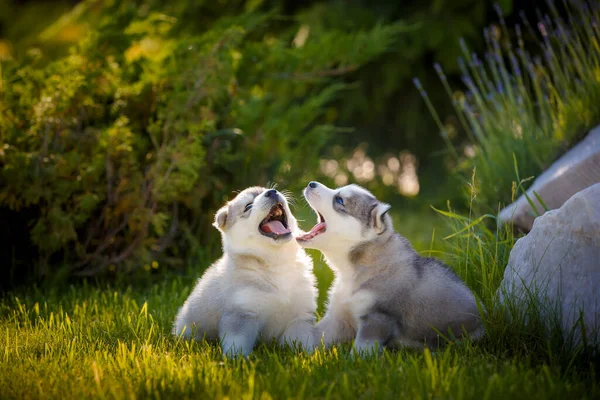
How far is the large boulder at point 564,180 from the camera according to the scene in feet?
16.0

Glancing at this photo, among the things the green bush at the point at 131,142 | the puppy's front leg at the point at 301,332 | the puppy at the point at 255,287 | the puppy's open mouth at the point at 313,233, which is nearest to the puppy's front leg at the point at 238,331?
→ the puppy at the point at 255,287

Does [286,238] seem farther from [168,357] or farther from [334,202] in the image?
[168,357]

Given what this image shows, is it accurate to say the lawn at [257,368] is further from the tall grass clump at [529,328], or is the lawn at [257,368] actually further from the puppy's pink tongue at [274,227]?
the puppy's pink tongue at [274,227]

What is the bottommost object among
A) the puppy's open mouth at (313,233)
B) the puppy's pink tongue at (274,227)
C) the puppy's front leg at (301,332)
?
the puppy's front leg at (301,332)

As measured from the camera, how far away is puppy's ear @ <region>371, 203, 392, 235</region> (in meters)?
4.24

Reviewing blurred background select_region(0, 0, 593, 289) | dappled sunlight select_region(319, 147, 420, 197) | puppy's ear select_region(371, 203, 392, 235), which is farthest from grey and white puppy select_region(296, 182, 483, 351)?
dappled sunlight select_region(319, 147, 420, 197)

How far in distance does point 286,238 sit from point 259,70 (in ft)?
10.4

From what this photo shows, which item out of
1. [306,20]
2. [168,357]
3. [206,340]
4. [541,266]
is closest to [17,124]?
[206,340]

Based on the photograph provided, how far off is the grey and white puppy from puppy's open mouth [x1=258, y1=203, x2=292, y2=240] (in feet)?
0.73

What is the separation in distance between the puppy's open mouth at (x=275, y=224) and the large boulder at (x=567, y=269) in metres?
1.48

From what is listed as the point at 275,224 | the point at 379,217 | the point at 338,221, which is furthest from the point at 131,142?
the point at 379,217

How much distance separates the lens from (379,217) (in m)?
4.25

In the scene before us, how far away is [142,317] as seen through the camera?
4.66 metres

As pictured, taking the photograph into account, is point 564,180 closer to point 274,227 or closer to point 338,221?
point 338,221
